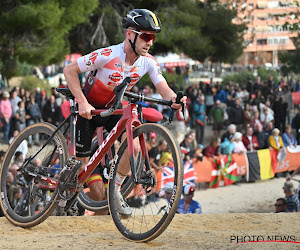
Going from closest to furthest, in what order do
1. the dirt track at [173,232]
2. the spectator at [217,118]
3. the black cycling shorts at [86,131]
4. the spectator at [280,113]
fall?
the dirt track at [173,232] → the black cycling shorts at [86,131] → the spectator at [217,118] → the spectator at [280,113]

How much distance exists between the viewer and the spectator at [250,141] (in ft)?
60.2

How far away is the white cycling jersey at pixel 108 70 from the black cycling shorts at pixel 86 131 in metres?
0.21

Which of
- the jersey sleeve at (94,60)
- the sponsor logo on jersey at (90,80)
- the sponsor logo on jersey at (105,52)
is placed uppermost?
the sponsor logo on jersey at (105,52)

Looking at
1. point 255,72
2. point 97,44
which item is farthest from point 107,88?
point 255,72

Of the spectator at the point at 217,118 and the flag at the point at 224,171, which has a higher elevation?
the spectator at the point at 217,118

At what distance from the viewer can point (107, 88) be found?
619 cm

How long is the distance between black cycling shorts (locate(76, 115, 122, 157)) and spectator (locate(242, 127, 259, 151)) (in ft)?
40.2

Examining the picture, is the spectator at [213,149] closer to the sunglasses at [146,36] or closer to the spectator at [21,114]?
the spectator at [21,114]

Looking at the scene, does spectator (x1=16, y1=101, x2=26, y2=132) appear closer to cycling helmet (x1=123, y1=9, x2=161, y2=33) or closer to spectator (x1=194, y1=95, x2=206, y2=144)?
spectator (x1=194, y1=95, x2=206, y2=144)

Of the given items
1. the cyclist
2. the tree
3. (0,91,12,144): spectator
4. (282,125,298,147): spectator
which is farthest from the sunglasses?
the tree

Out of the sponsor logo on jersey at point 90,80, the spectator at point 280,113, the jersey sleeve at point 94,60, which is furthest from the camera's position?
the spectator at point 280,113

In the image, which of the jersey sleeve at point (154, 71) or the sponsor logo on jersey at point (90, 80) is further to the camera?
the sponsor logo on jersey at point (90, 80)

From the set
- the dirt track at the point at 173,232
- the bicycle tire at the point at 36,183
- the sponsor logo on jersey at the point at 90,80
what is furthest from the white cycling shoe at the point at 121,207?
the sponsor logo on jersey at the point at 90,80

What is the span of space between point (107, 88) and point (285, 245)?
2.25 m
